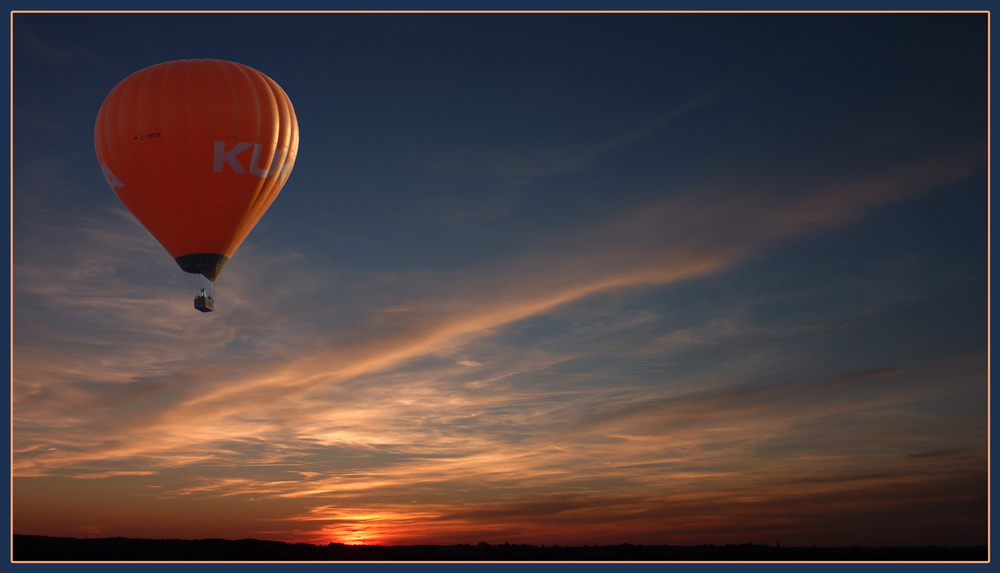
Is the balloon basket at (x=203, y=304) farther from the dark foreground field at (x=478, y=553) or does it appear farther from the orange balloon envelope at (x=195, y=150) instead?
the dark foreground field at (x=478, y=553)

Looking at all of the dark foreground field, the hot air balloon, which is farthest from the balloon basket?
the dark foreground field

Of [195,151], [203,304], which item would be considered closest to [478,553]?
[203,304]

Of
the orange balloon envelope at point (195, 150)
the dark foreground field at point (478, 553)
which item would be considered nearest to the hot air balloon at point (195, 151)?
the orange balloon envelope at point (195, 150)

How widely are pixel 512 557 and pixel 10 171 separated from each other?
44.8m

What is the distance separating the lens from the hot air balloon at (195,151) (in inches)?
1922

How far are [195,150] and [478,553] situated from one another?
36344 millimetres

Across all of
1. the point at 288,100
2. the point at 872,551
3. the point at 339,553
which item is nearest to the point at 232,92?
the point at 288,100

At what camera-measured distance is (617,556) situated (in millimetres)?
64875

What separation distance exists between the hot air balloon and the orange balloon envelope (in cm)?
6

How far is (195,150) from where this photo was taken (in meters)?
48.8

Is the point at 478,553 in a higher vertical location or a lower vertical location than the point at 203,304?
lower

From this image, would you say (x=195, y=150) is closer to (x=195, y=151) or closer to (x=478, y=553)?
(x=195, y=151)

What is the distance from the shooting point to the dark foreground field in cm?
6238

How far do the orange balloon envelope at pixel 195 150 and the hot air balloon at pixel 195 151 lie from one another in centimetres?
6
